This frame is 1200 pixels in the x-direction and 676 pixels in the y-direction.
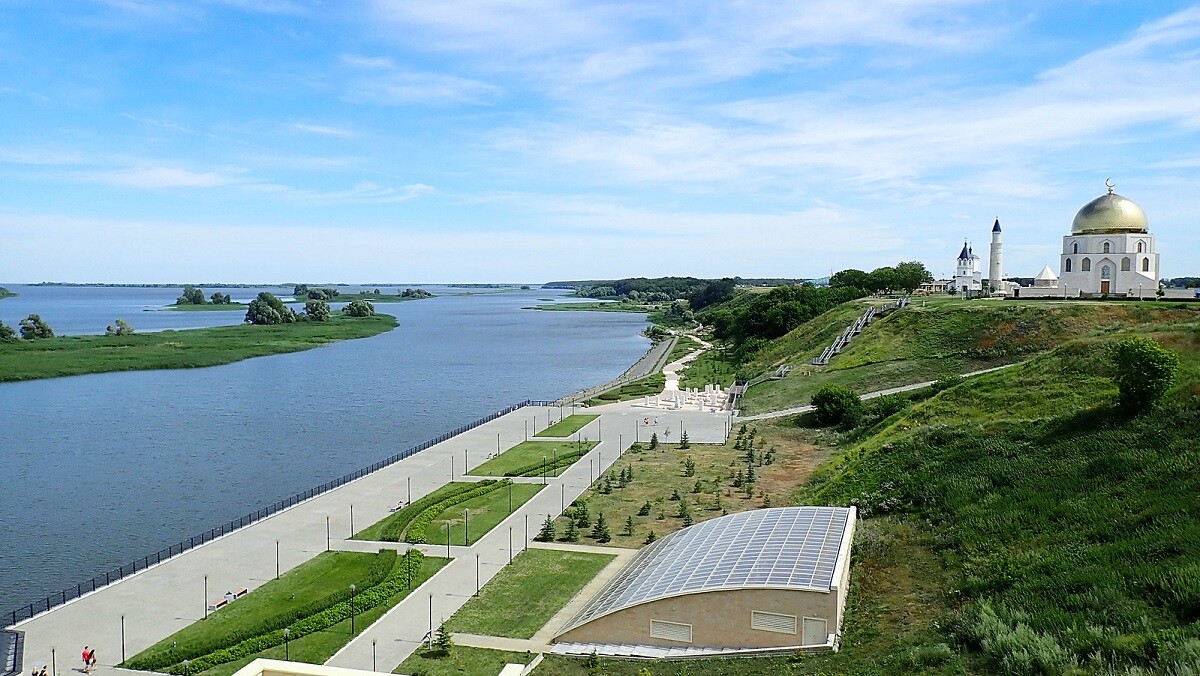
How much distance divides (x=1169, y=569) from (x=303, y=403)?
194 ft

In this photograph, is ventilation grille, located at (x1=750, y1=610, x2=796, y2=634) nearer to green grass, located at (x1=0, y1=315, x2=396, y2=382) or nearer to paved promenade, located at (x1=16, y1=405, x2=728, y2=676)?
paved promenade, located at (x1=16, y1=405, x2=728, y2=676)

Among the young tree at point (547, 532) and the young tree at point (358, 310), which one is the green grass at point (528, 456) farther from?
the young tree at point (358, 310)

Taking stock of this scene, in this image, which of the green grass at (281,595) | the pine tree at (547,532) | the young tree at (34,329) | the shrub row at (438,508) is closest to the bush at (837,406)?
the shrub row at (438,508)

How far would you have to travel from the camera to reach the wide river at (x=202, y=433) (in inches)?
1271

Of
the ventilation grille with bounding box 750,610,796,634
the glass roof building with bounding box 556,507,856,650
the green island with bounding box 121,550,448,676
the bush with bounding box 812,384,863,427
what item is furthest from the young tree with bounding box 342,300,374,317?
the ventilation grille with bounding box 750,610,796,634

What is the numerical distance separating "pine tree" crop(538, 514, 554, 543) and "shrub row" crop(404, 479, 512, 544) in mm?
4295

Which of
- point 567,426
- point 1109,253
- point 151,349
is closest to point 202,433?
point 567,426

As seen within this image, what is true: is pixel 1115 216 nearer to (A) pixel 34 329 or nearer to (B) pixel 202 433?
(B) pixel 202 433

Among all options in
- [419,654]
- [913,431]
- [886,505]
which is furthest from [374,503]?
[913,431]

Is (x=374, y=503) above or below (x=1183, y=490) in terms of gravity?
below

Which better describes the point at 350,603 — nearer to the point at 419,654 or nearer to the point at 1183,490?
the point at 419,654

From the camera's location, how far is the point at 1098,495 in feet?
71.9

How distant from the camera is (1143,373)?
26.5 m

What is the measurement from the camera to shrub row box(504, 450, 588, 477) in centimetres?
3966
